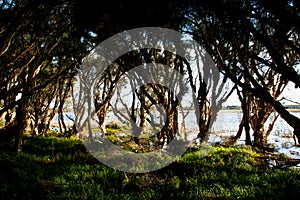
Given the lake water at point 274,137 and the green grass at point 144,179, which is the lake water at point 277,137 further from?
the green grass at point 144,179

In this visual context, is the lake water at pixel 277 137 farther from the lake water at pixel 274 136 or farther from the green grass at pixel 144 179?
the green grass at pixel 144 179

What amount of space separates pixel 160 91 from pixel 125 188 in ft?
23.0

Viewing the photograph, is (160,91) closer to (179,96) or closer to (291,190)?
(179,96)

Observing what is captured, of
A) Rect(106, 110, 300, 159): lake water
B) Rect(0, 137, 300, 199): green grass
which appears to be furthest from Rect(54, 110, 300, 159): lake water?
Rect(0, 137, 300, 199): green grass

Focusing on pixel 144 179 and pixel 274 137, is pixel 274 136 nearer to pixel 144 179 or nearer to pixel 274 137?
pixel 274 137

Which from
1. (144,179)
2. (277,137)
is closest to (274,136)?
(277,137)

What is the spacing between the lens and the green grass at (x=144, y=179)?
6.07 m

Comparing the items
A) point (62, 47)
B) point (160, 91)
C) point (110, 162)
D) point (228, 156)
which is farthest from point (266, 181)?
point (62, 47)

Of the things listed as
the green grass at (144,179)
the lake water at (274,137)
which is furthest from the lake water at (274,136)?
the green grass at (144,179)

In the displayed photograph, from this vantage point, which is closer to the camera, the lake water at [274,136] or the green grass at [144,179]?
the green grass at [144,179]

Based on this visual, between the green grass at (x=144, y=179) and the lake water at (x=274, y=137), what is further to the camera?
the lake water at (x=274, y=137)

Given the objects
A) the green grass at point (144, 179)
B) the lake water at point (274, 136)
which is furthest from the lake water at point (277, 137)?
the green grass at point (144, 179)

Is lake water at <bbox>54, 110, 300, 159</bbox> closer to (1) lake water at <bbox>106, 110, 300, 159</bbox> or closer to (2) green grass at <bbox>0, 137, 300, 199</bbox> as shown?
(1) lake water at <bbox>106, 110, 300, 159</bbox>

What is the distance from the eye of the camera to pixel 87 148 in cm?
1170
